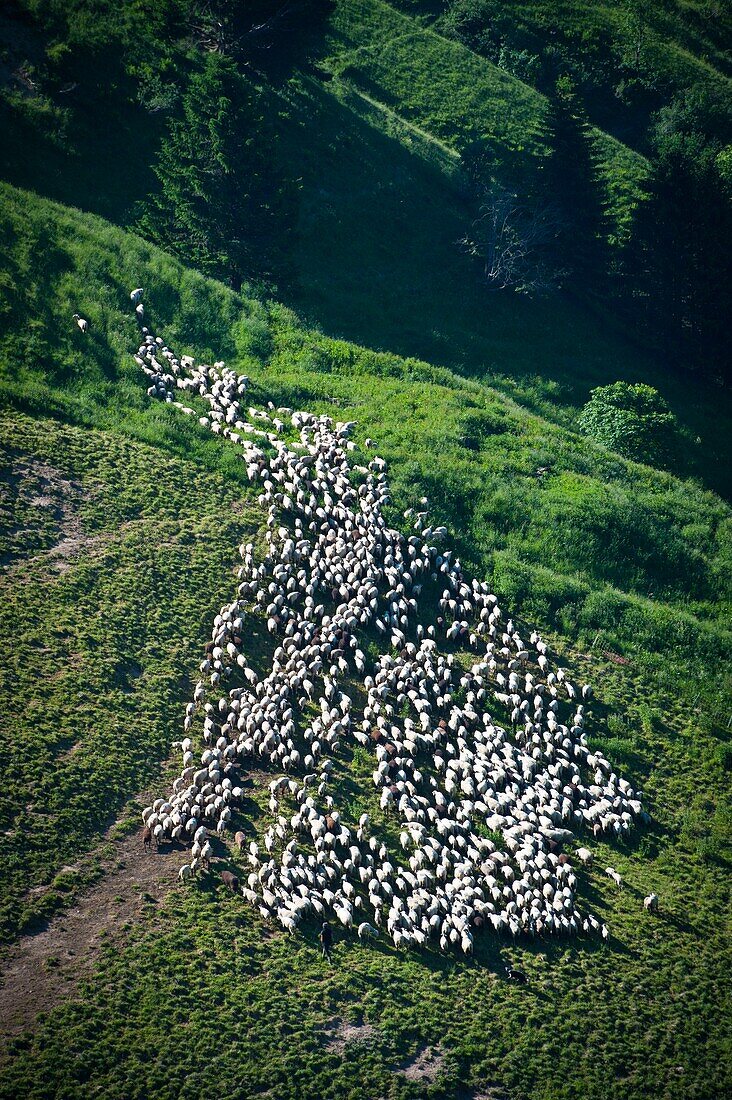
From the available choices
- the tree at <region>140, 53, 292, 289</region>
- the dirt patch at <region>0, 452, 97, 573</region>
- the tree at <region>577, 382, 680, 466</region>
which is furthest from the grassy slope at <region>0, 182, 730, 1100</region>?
the tree at <region>577, 382, 680, 466</region>

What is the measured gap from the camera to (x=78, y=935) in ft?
72.2

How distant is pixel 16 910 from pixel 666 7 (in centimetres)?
11064

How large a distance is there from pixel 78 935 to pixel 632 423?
40125mm

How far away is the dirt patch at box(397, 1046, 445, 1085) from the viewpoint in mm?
20531

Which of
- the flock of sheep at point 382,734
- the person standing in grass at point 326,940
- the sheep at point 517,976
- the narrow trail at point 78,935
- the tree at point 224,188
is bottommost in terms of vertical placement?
the narrow trail at point 78,935

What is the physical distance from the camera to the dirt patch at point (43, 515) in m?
32.8

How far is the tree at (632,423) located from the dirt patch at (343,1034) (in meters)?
36.3

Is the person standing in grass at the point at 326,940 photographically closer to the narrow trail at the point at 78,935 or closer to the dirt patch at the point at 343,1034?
the dirt patch at the point at 343,1034

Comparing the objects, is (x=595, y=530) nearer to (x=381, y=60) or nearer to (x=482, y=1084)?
(x=482, y=1084)

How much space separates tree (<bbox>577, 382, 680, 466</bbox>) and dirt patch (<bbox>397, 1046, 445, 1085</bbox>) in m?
36.1

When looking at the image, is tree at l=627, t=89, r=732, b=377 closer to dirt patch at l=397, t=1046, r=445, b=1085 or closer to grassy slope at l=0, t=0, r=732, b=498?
grassy slope at l=0, t=0, r=732, b=498

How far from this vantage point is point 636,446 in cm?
5141

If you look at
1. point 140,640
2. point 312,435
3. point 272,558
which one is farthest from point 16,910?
point 312,435

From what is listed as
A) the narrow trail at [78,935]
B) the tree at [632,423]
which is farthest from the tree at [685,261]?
the narrow trail at [78,935]
